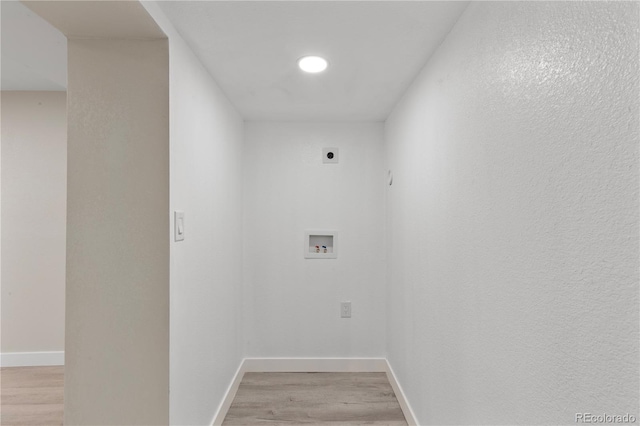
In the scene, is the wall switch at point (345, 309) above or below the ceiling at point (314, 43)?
below

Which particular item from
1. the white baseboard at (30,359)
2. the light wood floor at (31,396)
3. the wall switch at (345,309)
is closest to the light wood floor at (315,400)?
the wall switch at (345,309)

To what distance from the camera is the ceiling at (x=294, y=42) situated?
1372 millimetres

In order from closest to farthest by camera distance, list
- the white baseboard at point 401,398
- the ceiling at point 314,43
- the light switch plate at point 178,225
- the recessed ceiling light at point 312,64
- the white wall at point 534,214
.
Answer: the white wall at point 534,214
the ceiling at point 314,43
the light switch plate at point 178,225
the recessed ceiling light at point 312,64
the white baseboard at point 401,398

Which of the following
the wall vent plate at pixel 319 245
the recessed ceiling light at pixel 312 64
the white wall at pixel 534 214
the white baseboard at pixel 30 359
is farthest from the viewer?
the wall vent plate at pixel 319 245

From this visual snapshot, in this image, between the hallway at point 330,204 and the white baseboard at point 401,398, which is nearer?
the hallway at point 330,204

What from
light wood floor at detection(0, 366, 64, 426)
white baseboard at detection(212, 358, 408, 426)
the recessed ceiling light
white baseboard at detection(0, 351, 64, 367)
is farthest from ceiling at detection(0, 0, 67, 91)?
white baseboard at detection(212, 358, 408, 426)

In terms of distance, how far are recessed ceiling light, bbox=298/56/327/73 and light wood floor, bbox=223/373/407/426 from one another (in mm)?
2106

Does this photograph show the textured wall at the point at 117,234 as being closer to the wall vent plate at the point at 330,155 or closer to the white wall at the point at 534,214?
the white wall at the point at 534,214

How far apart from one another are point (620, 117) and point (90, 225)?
1670 millimetres

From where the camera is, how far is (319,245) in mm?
3023

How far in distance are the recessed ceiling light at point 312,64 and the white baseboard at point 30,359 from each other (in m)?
3.00

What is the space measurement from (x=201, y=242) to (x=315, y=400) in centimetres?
144

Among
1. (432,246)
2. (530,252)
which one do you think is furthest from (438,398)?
(530,252)

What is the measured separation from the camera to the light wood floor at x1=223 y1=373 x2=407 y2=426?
225cm
